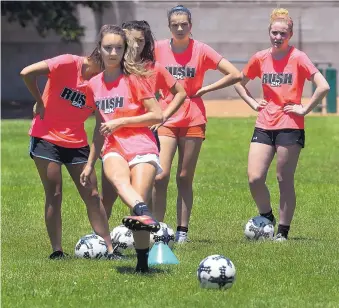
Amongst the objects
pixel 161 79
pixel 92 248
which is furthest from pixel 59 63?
pixel 92 248

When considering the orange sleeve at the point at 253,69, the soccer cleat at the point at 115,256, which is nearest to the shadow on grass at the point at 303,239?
the orange sleeve at the point at 253,69

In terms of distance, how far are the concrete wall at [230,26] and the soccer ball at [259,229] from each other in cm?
3048

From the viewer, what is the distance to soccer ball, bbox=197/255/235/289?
8.66 metres

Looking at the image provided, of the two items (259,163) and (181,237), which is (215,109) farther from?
(181,237)

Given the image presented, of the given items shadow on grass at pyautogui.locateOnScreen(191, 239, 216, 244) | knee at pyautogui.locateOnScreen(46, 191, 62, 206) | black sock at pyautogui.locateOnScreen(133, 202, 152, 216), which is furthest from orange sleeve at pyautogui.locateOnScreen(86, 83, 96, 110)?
shadow on grass at pyautogui.locateOnScreen(191, 239, 216, 244)

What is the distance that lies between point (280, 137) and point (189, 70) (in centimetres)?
123

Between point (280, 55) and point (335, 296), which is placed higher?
point (280, 55)

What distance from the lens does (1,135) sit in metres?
28.1

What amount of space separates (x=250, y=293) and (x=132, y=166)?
159cm

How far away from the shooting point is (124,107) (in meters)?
9.47

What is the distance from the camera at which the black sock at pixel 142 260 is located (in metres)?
9.27

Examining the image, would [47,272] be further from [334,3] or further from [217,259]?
[334,3]

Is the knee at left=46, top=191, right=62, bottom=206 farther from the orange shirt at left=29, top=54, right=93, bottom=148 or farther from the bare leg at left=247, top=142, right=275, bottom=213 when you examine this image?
the bare leg at left=247, top=142, right=275, bottom=213

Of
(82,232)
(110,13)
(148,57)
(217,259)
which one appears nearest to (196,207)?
(82,232)
